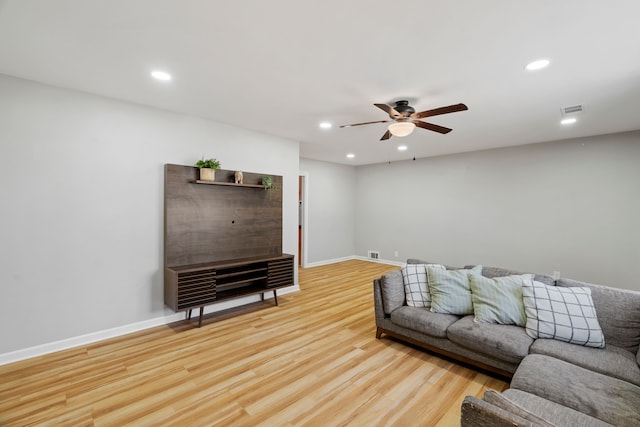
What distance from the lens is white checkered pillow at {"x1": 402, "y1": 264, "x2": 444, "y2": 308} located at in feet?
A: 9.66

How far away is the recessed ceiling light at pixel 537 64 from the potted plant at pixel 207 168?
335 cm

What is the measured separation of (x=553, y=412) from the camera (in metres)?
1.44

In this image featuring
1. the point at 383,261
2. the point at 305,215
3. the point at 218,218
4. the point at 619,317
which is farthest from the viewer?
the point at 383,261

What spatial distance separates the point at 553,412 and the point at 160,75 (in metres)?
3.65

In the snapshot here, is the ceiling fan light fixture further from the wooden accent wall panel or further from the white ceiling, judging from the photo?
the wooden accent wall panel

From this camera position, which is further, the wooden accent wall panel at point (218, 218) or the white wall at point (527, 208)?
the white wall at point (527, 208)

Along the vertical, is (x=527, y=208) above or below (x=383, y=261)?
above

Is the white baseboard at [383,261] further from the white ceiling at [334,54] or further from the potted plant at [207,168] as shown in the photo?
the potted plant at [207,168]

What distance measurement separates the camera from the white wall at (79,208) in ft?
8.59

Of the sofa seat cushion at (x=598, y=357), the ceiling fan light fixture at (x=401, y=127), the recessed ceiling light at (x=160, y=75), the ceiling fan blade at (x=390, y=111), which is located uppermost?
the recessed ceiling light at (x=160, y=75)

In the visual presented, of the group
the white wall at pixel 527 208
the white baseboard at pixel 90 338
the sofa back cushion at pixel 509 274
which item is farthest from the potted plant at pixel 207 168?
the white wall at pixel 527 208

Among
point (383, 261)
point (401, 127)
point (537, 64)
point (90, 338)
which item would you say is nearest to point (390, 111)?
point (401, 127)

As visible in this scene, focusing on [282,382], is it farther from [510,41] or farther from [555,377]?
[510,41]

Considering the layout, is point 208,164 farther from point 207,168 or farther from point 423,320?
point 423,320
